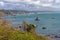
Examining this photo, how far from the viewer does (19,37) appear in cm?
1541

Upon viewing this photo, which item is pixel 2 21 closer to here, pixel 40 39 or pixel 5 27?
pixel 5 27

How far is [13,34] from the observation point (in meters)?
15.1

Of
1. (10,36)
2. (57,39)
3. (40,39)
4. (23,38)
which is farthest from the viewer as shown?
(57,39)

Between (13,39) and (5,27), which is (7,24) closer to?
(5,27)

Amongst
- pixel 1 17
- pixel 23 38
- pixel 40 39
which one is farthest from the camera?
pixel 40 39

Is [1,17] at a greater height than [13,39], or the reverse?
[1,17]

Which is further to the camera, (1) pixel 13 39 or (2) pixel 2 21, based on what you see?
(2) pixel 2 21

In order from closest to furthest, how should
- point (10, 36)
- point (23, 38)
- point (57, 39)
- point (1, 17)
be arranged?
point (10, 36) < point (23, 38) < point (1, 17) < point (57, 39)

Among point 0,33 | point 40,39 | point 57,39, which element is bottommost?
point 57,39

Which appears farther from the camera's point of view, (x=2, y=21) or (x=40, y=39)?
(x=40, y=39)

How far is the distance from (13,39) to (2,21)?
6.07 ft

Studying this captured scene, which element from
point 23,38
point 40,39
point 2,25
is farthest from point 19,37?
point 40,39

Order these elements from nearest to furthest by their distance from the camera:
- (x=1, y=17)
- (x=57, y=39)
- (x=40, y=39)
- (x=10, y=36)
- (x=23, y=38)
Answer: (x=10, y=36) < (x=23, y=38) < (x=1, y=17) < (x=40, y=39) < (x=57, y=39)

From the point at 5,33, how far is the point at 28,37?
79.1 inches
